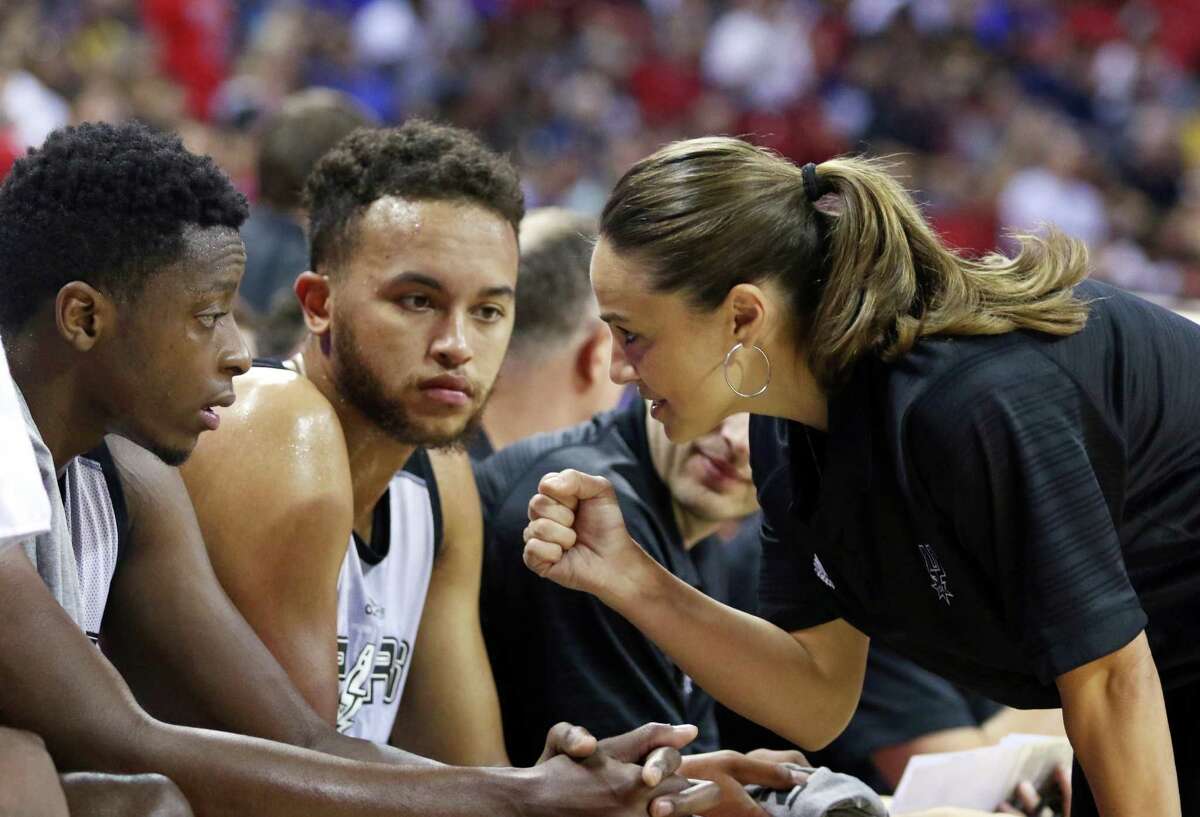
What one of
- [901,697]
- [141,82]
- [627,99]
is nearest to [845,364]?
[901,697]

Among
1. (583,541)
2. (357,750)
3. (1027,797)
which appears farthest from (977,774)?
(357,750)

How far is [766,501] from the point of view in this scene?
2.73 meters

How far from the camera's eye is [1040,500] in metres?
2.13

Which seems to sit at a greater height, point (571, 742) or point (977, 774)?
point (571, 742)

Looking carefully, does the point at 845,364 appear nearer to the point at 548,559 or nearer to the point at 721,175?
the point at 721,175

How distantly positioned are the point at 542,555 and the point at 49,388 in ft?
2.62

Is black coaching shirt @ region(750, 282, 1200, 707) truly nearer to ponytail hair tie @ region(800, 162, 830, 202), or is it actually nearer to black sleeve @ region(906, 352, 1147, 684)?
black sleeve @ region(906, 352, 1147, 684)

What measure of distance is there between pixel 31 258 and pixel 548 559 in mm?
913

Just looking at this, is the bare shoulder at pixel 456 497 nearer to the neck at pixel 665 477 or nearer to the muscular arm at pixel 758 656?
the neck at pixel 665 477

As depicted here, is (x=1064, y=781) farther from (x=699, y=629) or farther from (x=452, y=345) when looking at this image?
(x=452, y=345)

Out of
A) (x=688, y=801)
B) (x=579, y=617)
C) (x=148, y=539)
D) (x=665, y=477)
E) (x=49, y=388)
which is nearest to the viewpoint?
(x=49, y=388)

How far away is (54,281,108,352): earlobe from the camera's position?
226 centimetres

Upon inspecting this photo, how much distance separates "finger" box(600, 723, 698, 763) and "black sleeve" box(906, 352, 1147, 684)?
0.53 m

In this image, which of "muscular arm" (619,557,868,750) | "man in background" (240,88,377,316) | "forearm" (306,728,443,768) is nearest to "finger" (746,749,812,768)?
"muscular arm" (619,557,868,750)
